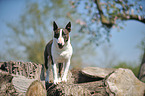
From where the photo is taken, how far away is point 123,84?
465 centimetres

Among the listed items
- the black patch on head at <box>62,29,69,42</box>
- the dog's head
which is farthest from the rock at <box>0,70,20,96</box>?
the black patch on head at <box>62,29,69,42</box>

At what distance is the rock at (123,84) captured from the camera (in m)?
4.37

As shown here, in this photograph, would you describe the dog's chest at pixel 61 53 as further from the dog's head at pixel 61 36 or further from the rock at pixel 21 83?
the rock at pixel 21 83

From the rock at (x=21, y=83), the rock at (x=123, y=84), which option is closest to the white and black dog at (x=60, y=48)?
the rock at (x=21, y=83)

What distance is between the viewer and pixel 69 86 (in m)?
3.59

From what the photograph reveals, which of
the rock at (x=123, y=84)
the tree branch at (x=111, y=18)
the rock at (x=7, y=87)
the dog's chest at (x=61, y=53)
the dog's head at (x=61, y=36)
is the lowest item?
the rock at (x=123, y=84)

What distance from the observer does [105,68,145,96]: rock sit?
4367mm

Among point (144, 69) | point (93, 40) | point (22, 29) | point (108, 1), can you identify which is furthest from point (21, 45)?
point (144, 69)

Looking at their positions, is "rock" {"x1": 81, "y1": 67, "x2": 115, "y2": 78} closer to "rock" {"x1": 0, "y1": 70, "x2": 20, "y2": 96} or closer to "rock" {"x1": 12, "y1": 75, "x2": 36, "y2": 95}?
"rock" {"x1": 12, "y1": 75, "x2": 36, "y2": 95}

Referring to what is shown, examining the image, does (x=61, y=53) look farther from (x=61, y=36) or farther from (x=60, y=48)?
(x=61, y=36)

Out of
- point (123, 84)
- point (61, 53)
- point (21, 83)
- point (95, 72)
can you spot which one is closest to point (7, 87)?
point (21, 83)

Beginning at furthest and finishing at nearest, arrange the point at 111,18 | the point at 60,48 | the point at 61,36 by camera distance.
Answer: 1. the point at 111,18
2. the point at 60,48
3. the point at 61,36

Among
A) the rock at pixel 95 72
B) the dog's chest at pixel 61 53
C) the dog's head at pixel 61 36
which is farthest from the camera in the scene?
the rock at pixel 95 72

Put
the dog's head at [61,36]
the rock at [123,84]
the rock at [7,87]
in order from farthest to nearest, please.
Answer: the rock at [123,84]
the dog's head at [61,36]
the rock at [7,87]
